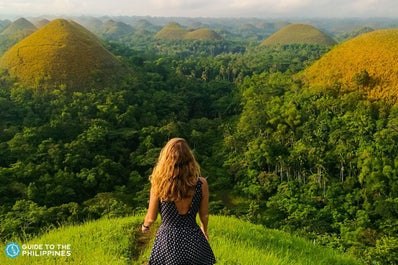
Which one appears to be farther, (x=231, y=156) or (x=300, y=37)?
(x=300, y=37)

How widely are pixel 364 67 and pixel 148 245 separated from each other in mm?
30544

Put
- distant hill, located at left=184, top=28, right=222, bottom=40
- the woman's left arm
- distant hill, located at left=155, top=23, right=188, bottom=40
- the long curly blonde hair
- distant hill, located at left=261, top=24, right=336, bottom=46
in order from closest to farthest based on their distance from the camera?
the long curly blonde hair
the woman's left arm
distant hill, located at left=261, top=24, right=336, bottom=46
distant hill, located at left=184, top=28, right=222, bottom=40
distant hill, located at left=155, top=23, right=188, bottom=40

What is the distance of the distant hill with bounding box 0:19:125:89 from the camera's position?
3281 centimetres

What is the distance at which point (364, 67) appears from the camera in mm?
32094

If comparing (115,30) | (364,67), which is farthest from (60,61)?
(115,30)

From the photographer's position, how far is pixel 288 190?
2169 cm

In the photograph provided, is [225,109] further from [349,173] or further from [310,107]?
[349,173]

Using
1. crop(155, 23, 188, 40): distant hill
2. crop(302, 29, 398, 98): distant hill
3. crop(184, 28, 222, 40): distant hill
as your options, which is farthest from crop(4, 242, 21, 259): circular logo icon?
crop(155, 23, 188, 40): distant hill

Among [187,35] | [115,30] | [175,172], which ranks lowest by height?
[187,35]

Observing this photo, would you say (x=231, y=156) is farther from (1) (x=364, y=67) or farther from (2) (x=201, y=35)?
(2) (x=201, y=35)

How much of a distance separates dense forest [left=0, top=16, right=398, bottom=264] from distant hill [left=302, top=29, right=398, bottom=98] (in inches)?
31.2

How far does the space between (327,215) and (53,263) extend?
16769mm

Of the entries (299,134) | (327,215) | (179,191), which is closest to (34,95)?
(299,134)

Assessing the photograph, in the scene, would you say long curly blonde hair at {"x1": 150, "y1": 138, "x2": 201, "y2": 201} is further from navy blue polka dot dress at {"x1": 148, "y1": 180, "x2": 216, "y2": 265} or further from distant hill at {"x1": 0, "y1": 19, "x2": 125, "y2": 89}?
distant hill at {"x1": 0, "y1": 19, "x2": 125, "y2": 89}
